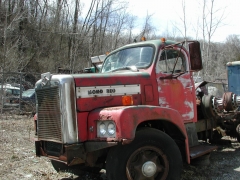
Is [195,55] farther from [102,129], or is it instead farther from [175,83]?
[102,129]

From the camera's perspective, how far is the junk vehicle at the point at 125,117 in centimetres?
395

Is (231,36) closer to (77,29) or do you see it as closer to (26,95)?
(77,29)

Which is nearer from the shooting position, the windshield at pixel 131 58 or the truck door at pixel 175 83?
the truck door at pixel 175 83

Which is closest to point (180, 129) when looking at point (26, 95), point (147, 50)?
point (147, 50)

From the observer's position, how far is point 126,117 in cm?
385

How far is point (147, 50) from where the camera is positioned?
5.30 m

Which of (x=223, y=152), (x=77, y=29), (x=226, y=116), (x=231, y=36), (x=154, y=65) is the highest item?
(x=231, y=36)

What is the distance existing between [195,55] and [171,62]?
17.1 inches

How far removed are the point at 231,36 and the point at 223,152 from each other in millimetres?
44335

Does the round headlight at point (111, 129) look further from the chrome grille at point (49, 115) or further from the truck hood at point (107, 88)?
the chrome grille at point (49, 115)

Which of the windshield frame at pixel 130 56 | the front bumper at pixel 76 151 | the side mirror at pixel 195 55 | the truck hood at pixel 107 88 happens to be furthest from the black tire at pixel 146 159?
the side mirror at pixel 195 55

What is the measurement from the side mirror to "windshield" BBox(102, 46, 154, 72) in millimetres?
690

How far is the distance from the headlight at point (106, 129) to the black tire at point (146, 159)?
218 millimetres

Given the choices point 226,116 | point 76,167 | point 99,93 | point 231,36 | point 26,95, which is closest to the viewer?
point 99,93
